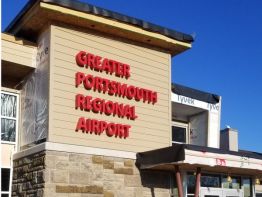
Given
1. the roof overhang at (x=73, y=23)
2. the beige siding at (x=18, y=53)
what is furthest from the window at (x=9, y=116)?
the roof overhang at (x=73, y=23)

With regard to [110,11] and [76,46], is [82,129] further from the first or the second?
[110,11]

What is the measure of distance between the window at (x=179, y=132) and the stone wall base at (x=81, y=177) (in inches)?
110

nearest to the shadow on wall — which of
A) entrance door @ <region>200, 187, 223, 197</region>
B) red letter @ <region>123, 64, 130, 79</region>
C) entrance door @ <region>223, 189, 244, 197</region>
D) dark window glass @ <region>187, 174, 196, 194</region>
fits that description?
dark window glass @ <region>187, 174, 196, 194</region>

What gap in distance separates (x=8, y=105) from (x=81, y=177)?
10.6 feet

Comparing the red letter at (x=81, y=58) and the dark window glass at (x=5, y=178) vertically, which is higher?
the red letter at (x=81, y=58)

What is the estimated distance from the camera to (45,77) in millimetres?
12406

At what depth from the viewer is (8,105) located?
13.4 metres

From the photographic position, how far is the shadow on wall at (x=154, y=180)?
13.3m

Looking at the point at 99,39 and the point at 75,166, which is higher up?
the point at 99,39

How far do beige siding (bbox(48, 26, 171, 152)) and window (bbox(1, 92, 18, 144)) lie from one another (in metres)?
2.03

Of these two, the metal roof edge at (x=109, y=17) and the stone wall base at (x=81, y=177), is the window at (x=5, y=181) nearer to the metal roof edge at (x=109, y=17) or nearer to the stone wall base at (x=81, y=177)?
the stone wall base at (x=81, y=177)

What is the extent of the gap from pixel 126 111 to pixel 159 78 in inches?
69.9

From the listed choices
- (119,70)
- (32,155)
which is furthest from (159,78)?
(32,155)

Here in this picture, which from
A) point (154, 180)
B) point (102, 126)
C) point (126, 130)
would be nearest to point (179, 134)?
point (154, 180)
